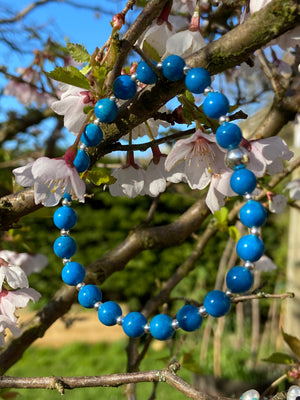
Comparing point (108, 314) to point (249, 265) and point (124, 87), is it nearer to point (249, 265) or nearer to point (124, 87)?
point (249, 265)

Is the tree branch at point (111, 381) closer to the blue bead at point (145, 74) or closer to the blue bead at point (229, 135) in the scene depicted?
the blue bead at point (229, 135)

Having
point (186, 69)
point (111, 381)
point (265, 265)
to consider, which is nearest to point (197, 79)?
point (186, 69)

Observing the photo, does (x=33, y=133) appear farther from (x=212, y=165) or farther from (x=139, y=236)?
(x=212, y=165)

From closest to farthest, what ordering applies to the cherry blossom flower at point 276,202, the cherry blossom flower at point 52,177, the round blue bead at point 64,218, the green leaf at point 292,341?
the cherry blossom flower at point 52,177 → the round blue bead at point 64,218 → the green leaf at point 292,341 → the cherry blossom flower at point 276,202

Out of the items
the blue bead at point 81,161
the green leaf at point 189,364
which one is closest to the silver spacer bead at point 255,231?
the blue bead at point 81,161

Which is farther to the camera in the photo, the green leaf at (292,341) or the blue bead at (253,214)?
the green leaf at (292,341)

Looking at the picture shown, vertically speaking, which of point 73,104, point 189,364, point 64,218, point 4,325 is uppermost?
point 73,104

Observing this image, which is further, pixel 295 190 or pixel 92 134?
pixel 295 190
